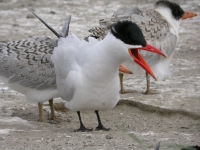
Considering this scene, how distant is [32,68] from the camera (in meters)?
7.21

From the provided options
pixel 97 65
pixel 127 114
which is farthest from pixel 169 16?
pixel 97 65

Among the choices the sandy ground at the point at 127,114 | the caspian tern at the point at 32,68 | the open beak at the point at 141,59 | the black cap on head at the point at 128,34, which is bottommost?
the sandy ground at the point at 127,114

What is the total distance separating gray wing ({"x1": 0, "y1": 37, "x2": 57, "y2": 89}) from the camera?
23.3 ft

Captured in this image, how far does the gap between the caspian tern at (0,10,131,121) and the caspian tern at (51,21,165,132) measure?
0.43 metres

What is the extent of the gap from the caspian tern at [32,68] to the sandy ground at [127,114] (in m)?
0.34

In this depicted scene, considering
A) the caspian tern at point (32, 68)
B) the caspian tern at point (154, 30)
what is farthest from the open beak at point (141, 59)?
the caspian tern at point (154, 30)

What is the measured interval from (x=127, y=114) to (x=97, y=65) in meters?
1.92

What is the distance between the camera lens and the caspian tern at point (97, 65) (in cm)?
591

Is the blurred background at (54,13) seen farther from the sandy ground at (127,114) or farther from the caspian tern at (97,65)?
the caspian tern at (97,65)

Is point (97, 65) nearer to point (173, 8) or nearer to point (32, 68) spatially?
point (32, 68)

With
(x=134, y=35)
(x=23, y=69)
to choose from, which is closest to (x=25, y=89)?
(x=23, y=69)

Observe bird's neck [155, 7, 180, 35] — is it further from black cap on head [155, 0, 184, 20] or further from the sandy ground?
the sandy ground

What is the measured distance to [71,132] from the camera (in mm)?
6582

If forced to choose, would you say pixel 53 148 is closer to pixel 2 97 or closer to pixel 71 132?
pixel 71 132
